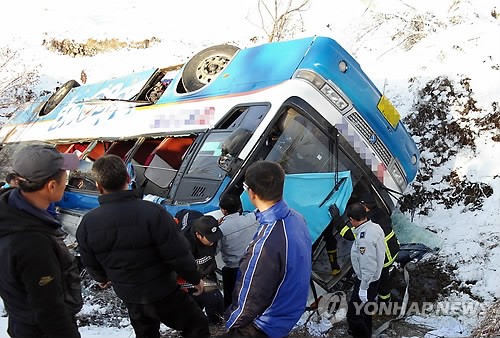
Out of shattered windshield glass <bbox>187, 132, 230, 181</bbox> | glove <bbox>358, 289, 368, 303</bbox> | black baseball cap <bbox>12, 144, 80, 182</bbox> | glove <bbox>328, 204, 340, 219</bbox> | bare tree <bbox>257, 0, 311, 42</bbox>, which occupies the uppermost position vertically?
bare tree <bbox>257, 0, 311, 42</bbox>

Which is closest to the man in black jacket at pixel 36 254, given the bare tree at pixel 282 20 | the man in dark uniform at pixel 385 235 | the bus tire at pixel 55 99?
the man in dark uniform at pixel 385 235

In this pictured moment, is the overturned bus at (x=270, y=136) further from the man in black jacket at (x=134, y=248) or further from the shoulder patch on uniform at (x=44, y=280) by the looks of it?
the shoulder patch on uniform at (x=44, y=280)

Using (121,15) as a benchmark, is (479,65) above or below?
below

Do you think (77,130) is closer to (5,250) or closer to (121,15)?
(5,250)

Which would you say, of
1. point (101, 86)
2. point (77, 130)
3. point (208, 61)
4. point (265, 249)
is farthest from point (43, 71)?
point (265, 249)

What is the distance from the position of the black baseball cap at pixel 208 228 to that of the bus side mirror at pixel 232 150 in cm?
85

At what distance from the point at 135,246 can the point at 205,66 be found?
3477 mm

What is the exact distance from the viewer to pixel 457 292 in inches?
189

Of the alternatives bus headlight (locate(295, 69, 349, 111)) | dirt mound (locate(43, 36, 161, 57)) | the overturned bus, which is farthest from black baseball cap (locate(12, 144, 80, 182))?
dirt mound (locate(43, 36, 161, 57))

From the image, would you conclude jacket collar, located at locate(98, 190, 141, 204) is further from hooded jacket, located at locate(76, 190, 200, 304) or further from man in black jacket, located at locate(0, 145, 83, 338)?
man in black jacket, located at locate(0, 145, 83, 338)

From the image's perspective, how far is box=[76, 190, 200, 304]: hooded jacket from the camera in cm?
282

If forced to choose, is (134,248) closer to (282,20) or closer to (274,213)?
(274,213)

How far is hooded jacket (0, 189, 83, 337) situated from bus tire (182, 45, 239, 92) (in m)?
3.53

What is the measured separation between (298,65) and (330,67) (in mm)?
320
